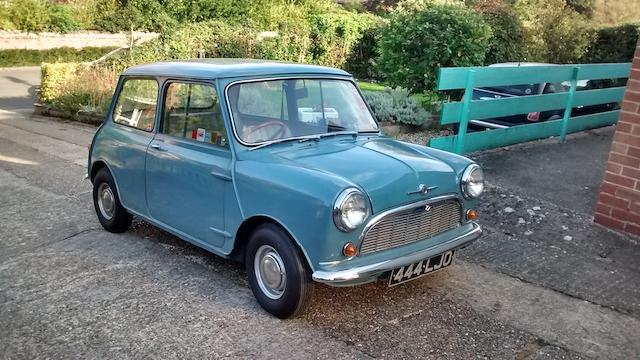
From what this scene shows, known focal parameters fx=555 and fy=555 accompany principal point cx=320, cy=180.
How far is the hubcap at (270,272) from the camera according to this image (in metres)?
3.55

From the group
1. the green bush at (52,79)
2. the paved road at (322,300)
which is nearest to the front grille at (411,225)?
the paved road at (322,300)

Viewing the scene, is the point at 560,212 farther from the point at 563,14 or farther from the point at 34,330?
the point at 563,14

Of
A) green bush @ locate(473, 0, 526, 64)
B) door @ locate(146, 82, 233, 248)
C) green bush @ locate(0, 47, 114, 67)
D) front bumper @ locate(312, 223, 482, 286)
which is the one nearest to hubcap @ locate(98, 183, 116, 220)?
door @ locate(146, 82, 233, 248)

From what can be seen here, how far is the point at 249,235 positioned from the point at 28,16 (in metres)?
23.4

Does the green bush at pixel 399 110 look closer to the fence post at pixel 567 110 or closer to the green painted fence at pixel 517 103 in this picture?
Result: the green painted fence at pixel 517 103

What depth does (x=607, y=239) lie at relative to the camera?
513cm

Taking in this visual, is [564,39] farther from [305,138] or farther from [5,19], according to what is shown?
[5,19]

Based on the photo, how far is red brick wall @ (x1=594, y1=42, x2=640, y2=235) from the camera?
5.12 meters

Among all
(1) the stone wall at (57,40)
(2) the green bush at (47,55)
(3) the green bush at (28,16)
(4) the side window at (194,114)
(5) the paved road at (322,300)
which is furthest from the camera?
(3) the green bush at (28,16)

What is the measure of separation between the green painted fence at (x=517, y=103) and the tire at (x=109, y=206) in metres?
3.76

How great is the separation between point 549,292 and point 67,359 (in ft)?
10.8

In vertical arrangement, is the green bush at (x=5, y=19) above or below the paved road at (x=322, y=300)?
above

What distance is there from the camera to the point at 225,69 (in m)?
4.12

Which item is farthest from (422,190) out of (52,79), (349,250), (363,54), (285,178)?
(363,54)
